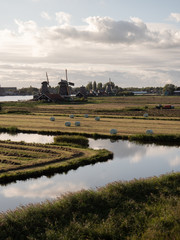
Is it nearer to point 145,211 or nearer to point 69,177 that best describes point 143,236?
point 145,211

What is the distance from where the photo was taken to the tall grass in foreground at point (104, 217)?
41.9 ft

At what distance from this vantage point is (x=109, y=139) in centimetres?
3975

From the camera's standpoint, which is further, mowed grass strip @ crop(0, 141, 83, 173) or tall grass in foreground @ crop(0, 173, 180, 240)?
mowed grass strip @ crop(0, 141, 83, 173)

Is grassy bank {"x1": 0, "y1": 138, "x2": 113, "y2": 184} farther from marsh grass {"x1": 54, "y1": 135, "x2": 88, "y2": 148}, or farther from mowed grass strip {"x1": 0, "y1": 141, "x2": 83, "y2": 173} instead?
marsh grass {"x1": 54, "y1": 135, "x2": 88, "y2": 148}

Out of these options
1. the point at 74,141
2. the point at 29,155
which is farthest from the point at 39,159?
the point at 74,141

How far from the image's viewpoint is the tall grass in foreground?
12.8m

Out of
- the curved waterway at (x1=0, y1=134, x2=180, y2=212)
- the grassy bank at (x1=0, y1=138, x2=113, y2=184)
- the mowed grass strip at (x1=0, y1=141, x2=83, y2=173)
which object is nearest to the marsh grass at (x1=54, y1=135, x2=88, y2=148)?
the curved waterway at (x1=0, y1=134, x2=180, y2=212)

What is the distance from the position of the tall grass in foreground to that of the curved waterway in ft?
11.6

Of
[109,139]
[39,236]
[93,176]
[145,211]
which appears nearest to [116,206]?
[145,211]

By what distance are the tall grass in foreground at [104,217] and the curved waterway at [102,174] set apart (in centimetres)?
354

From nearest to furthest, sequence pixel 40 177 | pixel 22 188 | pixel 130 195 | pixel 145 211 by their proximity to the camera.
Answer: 1. pixel 145 211
2. pixel 130 195
3. pixel 22 188
4. pixel 40 177

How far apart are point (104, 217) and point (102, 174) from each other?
959 cm

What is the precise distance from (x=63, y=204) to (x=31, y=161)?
11758mm

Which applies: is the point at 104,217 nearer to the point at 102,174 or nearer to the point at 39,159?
the point at 102,174
